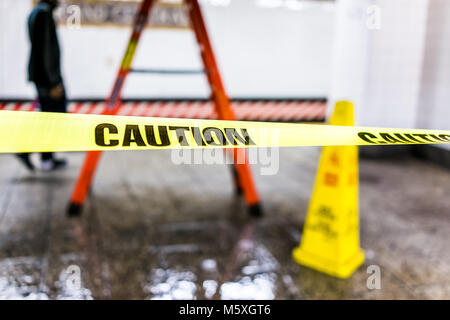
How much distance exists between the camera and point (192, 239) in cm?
321

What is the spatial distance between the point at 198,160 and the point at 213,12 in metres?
3.15

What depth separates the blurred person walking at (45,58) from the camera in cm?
421

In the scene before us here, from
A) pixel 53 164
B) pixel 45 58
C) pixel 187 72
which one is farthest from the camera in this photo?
pixel 53 164

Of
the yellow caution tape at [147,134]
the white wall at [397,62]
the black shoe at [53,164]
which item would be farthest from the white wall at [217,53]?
the yellow caution tape at [147,134]

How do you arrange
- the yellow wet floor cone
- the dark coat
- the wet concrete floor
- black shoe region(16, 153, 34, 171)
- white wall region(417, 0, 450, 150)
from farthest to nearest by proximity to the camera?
1. white wall region(417, 0, 450, 150)
2. black shoe region(16, 153, 34, 171)
3. the dark coat
4. the yellow wet floor cone
5. the wet concrete floor

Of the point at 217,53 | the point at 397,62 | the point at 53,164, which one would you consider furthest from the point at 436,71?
the point at 53,164

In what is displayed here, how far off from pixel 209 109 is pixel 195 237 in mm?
4535

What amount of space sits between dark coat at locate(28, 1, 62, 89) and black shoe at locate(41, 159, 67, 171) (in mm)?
881

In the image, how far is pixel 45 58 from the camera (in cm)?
427

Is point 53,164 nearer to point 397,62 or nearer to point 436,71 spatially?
point 397,62

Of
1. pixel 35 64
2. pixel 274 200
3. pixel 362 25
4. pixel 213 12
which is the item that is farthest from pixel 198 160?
pixel 213 12

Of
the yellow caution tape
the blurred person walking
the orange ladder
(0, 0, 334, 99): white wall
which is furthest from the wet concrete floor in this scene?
(0, 0, 334, 99): white wall

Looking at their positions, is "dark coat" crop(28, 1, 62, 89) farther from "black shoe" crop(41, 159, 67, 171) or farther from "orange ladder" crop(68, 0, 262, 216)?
"orange ladder" crop(68, 0, 262, 216)

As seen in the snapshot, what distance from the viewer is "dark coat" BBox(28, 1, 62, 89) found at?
4207 millimetres
